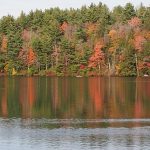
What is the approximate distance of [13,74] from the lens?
15362 centimetres

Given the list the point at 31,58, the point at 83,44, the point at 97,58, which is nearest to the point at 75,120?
the point at 97,58

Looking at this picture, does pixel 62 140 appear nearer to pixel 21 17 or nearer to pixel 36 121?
pixel 36 121

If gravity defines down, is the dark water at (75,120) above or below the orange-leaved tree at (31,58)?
below

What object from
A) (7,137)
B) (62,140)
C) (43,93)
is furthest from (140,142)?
(43,93)

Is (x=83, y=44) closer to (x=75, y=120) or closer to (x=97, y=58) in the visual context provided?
(x=97, y=58)

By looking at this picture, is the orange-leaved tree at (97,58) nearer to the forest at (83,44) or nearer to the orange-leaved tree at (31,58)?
the forest at (83,44)

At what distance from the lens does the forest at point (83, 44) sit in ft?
454

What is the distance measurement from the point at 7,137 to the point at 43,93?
39.7 metres

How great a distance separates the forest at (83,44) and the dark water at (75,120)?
194 feet

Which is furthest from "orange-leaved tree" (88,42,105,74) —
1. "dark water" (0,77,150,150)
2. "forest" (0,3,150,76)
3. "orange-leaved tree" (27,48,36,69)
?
"dark water" (0,77,150,150)

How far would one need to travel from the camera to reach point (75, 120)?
50.9 meters

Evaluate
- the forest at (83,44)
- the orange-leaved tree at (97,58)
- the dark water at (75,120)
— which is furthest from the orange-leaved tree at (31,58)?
the dark water at (75,120)

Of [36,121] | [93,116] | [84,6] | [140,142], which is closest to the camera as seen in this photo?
[140,142]

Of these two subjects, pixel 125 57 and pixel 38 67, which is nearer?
pixel 125 57
